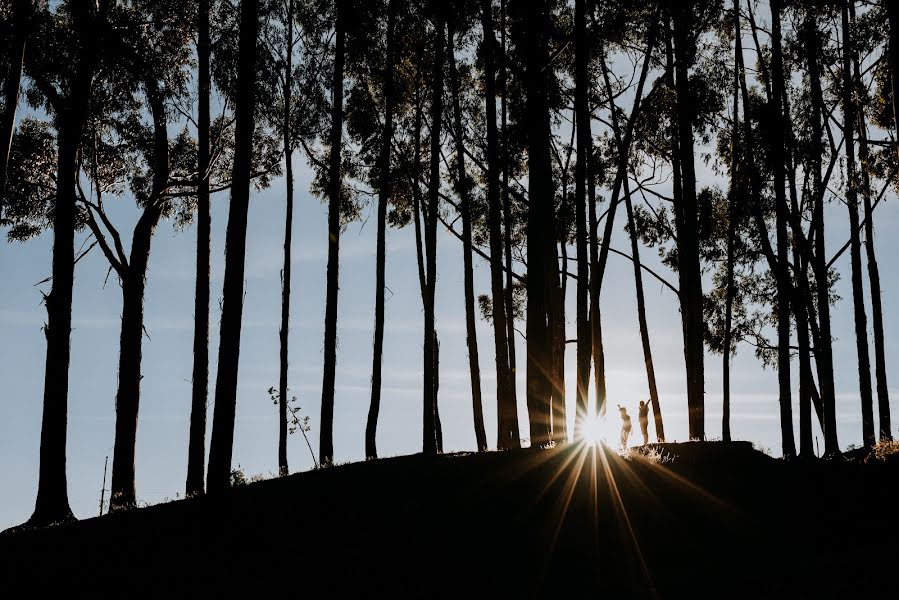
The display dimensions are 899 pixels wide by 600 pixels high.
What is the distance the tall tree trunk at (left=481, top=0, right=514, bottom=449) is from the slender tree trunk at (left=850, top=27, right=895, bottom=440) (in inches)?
382

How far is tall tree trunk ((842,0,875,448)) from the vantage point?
21.1 metres

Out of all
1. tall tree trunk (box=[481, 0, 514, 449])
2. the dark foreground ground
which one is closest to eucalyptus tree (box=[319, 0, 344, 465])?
tall tree trunk (box=[481, 0, 514, 449])

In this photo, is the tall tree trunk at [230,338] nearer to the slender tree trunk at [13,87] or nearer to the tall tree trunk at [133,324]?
the slender tree trunk at [13,87]

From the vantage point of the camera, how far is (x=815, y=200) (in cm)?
2362

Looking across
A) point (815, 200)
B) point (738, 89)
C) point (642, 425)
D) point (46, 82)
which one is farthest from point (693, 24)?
point (46, 82)

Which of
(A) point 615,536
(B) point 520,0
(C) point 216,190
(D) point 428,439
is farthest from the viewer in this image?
(C) point 216,190

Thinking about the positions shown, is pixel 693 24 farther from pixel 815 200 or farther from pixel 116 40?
pixel 116 40

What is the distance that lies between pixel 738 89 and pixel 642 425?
10653mm

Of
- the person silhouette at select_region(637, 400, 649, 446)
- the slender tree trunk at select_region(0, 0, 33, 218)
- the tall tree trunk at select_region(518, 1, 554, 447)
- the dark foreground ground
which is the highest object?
the slender tree trunk at select_region(0, 0, 33, 218)

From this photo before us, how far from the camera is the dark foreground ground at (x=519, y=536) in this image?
8.95 metres

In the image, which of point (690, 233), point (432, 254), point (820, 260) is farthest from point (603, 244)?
point (820, 260)

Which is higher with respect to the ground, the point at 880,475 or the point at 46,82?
the point at 46,82

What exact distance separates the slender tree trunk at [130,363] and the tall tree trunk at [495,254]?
28.2 ft

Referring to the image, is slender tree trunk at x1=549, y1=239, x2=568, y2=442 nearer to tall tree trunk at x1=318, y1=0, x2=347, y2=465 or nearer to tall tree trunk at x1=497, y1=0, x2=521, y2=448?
tall tree trunk at x1=497, y1=0, x2=521, y2=448
